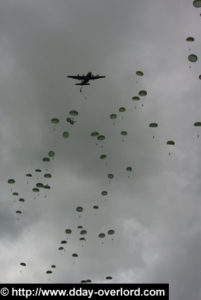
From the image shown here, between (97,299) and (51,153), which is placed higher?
(51,153)

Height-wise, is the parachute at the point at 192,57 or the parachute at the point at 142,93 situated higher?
the parachute at the point at 192,57

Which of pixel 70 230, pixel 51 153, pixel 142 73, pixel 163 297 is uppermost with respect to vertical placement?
pixel 142 73

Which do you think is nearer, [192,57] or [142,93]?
[192,57]

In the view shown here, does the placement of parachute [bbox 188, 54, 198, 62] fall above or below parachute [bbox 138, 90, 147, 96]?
above

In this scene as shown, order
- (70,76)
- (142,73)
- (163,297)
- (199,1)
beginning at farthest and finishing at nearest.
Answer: (70,76) → (142,73) → (199,1) → (163,297)

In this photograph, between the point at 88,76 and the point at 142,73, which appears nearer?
the point at 142,73

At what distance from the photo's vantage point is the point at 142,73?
15838 cm

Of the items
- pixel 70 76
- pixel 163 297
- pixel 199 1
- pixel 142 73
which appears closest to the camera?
pixel 163 297

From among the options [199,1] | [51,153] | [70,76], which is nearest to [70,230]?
[51,153]

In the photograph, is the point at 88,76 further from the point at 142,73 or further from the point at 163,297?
the point at 163,297

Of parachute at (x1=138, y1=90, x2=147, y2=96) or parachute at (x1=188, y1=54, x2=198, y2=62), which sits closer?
parachute at (x1=188, y1=54, x2=198, y2=62)

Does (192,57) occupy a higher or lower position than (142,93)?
higher

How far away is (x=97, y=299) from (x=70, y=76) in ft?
196

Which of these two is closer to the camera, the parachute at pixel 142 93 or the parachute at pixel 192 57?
the parachute at pixel 192 57
